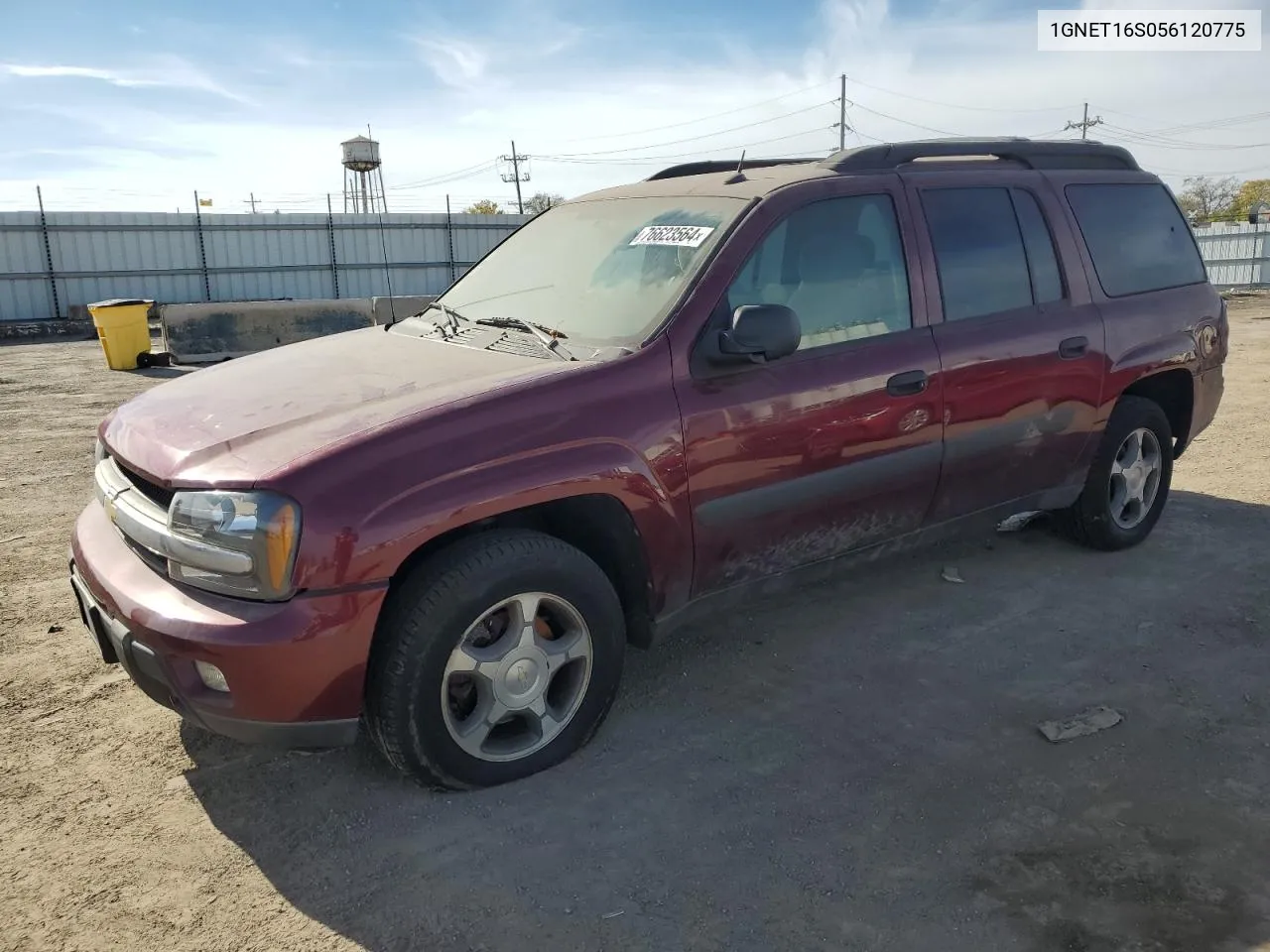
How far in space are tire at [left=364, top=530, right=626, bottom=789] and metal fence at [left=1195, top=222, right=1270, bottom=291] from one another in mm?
29545

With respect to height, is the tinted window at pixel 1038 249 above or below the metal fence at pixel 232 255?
below

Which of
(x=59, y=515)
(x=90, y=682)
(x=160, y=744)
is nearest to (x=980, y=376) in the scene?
(x=160, y=744)

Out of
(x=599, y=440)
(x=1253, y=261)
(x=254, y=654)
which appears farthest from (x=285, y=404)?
(x=1253, y=261)

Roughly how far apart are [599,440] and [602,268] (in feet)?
3.11

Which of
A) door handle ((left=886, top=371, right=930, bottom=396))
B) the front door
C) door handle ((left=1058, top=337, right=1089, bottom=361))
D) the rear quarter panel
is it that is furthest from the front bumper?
the rear quarter panel

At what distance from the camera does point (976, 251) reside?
4.08 metres

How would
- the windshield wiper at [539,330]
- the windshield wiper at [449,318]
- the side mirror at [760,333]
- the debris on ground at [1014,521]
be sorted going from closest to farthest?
1. the side mirror at [760,333]
2. the windshield wiper at [539,330]
3. the windshield wiper at [449,318]
4. the debris on ground at [1014,521]

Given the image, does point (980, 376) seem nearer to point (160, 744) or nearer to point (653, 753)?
point (653, 753)

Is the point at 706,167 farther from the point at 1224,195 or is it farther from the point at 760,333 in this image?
the point at 1224,195

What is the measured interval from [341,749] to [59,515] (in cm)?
367


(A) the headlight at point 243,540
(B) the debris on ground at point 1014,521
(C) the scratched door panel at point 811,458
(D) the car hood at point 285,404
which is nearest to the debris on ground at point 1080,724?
(C) the scratched door panel at point 811,458

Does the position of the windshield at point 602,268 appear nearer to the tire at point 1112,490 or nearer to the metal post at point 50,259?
the tire at point 1112,490

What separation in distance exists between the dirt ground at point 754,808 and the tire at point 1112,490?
1.74 feet

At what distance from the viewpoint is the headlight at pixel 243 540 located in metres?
2.54
